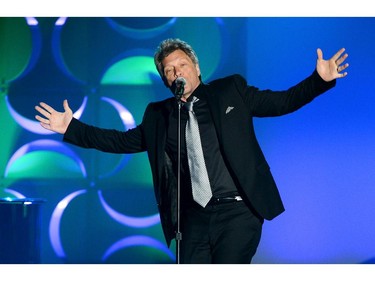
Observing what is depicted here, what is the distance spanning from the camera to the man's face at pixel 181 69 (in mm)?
3215

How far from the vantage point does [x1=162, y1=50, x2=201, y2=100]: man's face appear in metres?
3.21

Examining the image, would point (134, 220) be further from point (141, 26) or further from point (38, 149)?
point (141, 26)

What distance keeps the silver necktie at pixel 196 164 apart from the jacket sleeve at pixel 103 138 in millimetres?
429

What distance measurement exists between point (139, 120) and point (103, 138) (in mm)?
2291

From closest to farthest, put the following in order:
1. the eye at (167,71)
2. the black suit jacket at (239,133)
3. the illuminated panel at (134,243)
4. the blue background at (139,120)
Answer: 1. the black suit jacket at (239,133)
2. the eye at (167,71)
3. the blue background at (139,120)
4. the illuminated panel at (134,243)

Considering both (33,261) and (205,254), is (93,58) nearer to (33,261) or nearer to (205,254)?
(33,261)

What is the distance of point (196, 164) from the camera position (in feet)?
10.0

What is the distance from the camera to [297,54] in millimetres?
5664

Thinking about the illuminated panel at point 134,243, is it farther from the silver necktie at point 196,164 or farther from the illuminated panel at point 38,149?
the silver necktie at point 196,164

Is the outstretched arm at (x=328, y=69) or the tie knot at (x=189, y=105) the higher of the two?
the outstretched arm at (x=328, y=69)

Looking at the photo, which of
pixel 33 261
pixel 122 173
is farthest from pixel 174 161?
pixel 122 173

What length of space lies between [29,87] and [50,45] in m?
0.40

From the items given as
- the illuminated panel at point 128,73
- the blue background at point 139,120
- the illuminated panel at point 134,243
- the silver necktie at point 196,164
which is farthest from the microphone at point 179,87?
the illuminated panel at point 134,243

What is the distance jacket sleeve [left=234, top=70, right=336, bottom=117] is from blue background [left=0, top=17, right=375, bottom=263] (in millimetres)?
2449
